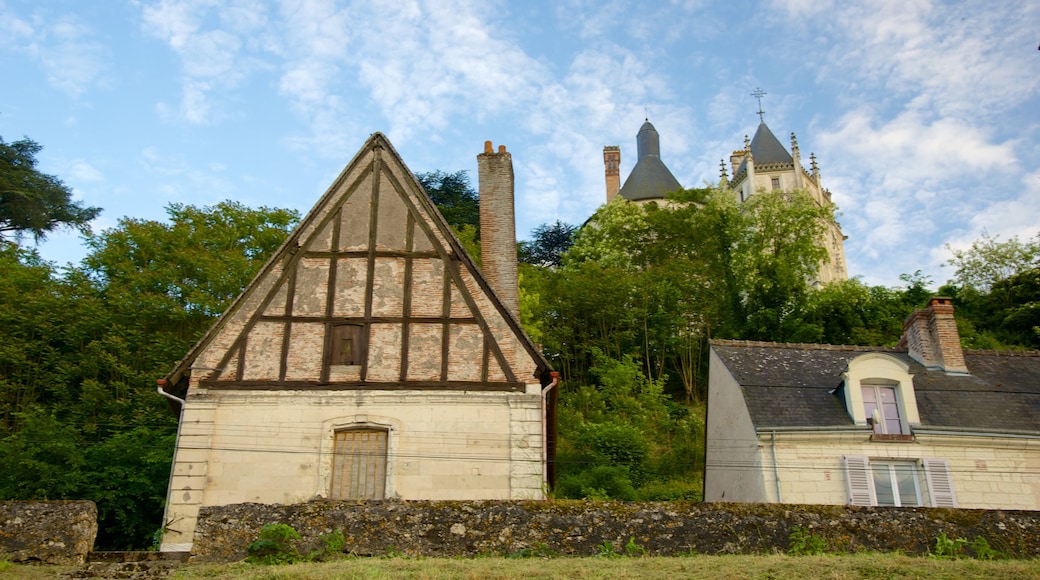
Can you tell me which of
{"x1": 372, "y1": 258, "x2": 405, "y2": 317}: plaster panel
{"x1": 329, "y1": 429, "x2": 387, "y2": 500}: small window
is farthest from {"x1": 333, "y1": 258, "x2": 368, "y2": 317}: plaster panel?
{"x1": 329, "y1": 429, "x2": 387, "y2": 500}: small window

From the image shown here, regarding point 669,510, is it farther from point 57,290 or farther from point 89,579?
point 57,290

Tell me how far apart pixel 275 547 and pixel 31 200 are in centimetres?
2908

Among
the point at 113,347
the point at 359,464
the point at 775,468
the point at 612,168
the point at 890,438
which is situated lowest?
the point at 359,464

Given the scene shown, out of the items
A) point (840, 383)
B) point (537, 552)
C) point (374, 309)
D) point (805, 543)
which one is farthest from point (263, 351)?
point (840, 383)

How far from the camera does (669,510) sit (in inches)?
324

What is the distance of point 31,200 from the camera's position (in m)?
31.6

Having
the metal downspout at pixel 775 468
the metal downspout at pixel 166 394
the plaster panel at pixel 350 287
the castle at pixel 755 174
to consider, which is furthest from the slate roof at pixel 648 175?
the metal downspout at pixel 166 394

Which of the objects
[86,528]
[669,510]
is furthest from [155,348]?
[669,510]

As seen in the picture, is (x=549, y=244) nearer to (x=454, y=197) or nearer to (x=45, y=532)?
(x=454, y=197)

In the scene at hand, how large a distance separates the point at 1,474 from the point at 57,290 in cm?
750

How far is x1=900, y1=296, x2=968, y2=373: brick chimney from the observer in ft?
58.4

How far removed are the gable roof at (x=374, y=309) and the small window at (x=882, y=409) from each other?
20.8 ft

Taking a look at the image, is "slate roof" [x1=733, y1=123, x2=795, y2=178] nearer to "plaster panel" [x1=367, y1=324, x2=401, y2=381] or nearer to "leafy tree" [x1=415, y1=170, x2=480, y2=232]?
"leafy tree" [x1=415, y1=170, x2=480, y2=232]

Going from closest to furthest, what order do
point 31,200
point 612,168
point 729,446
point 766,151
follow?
point 729,446 → point 31,200 → point 612,168 → point 766,151
